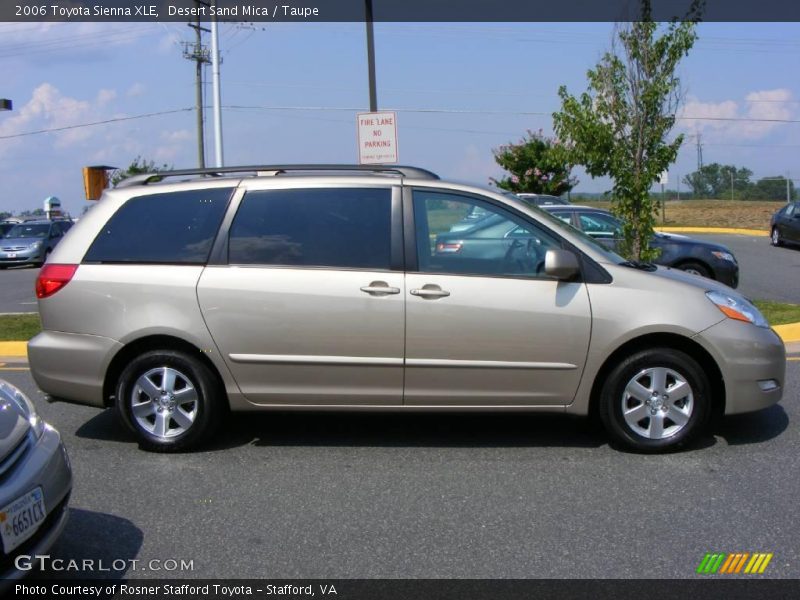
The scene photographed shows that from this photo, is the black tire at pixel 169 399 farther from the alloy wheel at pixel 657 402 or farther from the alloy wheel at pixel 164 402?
the alloy wheel at pixel 657 402

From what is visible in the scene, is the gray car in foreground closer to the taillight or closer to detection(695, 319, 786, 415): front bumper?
the taillight

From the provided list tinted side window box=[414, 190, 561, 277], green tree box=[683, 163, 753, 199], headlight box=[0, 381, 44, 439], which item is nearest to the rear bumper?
headlight box=[0, 381, 44, 439]

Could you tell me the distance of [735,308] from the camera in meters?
5.38

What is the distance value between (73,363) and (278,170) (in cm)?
189

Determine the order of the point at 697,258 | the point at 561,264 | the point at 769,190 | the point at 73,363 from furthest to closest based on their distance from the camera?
the point at 769,190 < the point at 697,258 < the point at 73,363 < the point at 561,264

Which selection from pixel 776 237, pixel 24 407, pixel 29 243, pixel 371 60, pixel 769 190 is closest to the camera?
pixel 24 407

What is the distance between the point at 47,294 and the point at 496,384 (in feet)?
10.0

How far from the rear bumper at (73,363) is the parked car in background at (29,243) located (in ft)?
69.9

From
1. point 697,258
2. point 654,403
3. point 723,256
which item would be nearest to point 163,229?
point 654,403

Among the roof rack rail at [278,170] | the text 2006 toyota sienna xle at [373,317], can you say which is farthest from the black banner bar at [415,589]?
the roof rack rail at [278,170]

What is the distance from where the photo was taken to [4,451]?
10.8 ft

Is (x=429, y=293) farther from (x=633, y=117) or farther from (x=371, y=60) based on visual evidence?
(x=371, y=60)

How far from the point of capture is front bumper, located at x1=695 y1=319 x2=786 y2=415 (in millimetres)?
5234

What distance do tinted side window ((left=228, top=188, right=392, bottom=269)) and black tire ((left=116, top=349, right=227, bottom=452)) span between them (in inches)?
30.8
